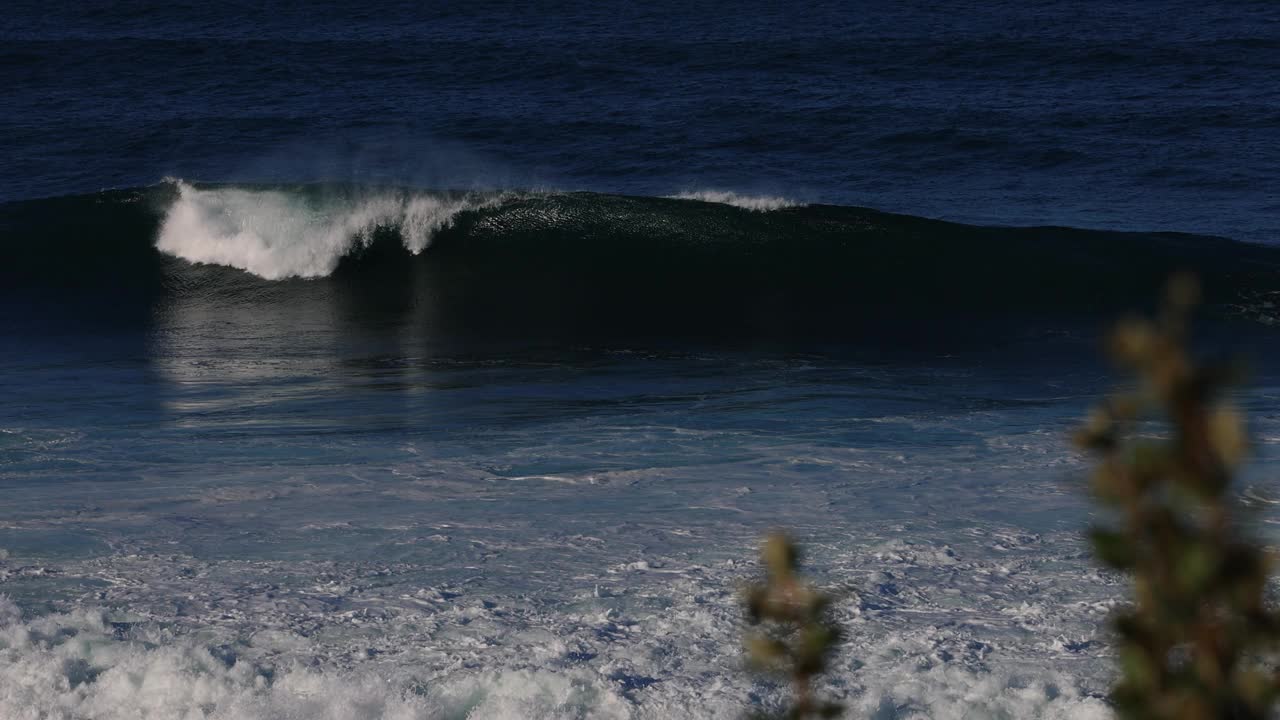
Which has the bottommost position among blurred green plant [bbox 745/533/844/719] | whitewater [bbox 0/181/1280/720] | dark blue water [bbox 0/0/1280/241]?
whitewater [bbox 0/181/1280/720]

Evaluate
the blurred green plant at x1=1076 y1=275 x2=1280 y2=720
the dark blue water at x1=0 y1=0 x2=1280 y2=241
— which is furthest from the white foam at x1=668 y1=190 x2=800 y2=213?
the blurred green plant at x1=1076 y1=275 x2=1280 y2=720

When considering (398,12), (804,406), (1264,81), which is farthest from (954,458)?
(398,12)

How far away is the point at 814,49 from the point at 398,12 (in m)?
10.0

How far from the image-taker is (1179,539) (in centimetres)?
56

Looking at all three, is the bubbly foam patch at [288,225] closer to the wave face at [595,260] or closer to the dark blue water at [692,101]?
the wave face at [595,260]

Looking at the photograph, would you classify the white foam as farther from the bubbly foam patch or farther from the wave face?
the bubbly foam patch

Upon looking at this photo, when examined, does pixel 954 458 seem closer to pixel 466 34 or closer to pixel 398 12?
pixel 466 34

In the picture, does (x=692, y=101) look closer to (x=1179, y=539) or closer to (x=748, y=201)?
(x=748, y=201)

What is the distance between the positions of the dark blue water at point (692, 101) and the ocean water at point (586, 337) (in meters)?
0.13

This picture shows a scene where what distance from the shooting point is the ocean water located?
507 centimetres

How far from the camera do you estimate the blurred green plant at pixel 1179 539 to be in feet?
1.72

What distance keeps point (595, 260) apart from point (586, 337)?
2.94 meters

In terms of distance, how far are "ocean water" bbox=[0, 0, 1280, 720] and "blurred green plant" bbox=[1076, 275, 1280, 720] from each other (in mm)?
4027

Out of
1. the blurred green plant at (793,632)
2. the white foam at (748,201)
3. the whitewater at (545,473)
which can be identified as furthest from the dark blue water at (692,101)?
the blurred green plant at (793,632)
